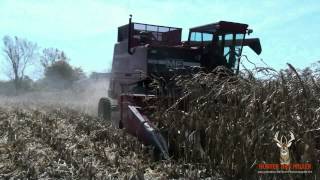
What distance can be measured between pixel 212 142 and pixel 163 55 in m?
4.34

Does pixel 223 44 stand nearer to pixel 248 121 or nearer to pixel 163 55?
pixel 163 55

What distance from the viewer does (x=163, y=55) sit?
33.4ft

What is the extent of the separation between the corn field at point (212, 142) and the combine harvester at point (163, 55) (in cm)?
129

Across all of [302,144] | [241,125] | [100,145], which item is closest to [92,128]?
[100,145]

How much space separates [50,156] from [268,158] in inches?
111

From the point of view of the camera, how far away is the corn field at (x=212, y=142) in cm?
516

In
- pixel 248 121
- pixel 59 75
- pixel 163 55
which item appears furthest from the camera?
pixel 59 75

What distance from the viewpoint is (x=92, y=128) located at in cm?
890

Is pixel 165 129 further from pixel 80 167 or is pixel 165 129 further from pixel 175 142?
pixel 80 167

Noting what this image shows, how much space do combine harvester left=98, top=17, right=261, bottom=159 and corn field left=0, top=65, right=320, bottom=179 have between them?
129 cm

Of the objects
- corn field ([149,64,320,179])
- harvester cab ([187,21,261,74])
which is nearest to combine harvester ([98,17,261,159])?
harvester cab ([187,21,261,74])

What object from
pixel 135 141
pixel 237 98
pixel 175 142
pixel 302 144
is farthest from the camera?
pixel 135 141

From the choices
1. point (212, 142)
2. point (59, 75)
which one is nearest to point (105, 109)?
point (212, 142)

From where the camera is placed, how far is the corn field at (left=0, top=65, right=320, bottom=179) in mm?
5164
